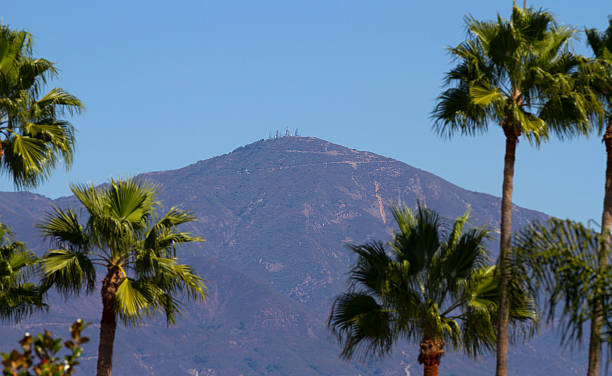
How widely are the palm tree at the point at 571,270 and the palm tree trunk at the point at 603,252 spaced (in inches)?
2.0

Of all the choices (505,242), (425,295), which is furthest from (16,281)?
(505,242)

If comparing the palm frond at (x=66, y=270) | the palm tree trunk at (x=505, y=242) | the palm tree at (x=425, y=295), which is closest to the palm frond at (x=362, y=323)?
the palm tree at (x=425, y=295)

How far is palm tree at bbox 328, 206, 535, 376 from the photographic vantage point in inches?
964

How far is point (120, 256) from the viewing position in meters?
25.6

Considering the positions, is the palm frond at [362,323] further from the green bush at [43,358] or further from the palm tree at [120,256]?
the green bush at [43,358]

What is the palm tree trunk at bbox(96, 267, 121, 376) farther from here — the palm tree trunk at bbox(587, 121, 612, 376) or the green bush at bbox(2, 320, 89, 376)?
the green bush at bbox(2, 320, 89, 376)

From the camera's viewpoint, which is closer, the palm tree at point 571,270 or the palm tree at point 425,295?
the palm tree at point 571,270

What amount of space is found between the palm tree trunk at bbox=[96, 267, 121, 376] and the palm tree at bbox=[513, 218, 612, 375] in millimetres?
11400

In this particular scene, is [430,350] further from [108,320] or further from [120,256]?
[120,256]

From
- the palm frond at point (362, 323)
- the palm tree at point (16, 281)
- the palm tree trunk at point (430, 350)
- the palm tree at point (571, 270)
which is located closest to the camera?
the palm tree at point (571, 270)

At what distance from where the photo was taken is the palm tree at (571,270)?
15.5 metres

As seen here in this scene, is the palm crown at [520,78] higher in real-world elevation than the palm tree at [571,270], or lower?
higher

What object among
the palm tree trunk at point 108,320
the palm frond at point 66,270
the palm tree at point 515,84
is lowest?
the palm tree trunk at point 108,320

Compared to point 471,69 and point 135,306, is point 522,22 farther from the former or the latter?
point 135,306
